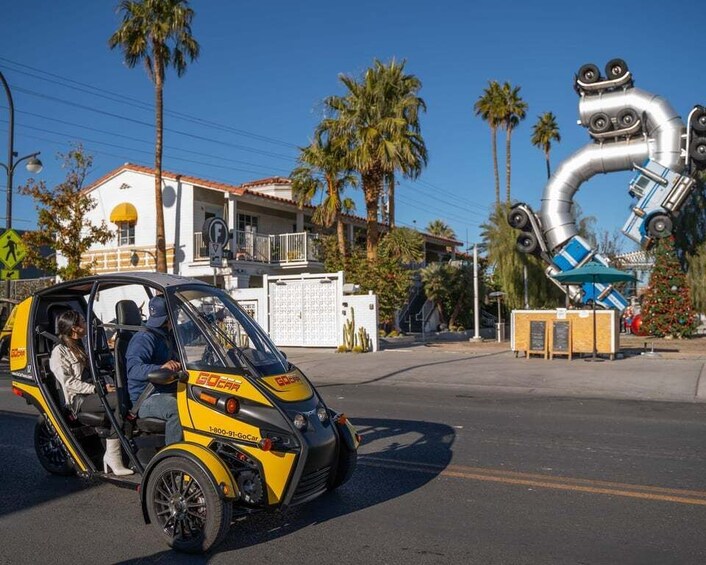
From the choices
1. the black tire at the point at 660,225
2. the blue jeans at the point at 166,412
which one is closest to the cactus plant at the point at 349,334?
the black tire at the point at 660,225

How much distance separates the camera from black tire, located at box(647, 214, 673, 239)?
877 inches

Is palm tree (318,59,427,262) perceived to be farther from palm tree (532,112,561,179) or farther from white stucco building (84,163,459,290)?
palm tree (532,112,561,179)

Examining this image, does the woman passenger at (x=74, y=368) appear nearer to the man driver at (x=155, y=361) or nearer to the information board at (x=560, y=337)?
the man driver at (x=155, y=361)

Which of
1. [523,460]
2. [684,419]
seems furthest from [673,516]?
[684,419]

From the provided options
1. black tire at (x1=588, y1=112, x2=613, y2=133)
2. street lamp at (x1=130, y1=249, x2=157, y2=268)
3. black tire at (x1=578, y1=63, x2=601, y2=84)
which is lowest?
street lamp at (x1=130, y1=249, x2=157, y2=268)

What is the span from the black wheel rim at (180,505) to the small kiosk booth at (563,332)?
15.0 m

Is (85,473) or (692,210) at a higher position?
(692,210)

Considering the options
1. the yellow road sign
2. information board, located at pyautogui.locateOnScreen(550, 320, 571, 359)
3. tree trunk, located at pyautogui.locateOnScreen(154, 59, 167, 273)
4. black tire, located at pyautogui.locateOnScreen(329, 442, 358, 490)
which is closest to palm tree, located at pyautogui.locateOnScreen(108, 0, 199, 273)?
tree trunk, located at pyautogui.locateOnScreen(154, 59, 167, 273)

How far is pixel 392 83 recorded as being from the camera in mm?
26969

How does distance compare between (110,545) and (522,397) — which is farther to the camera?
(522,397)

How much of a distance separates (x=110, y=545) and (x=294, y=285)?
1884 cm

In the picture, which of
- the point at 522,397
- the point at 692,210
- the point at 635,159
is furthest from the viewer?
the point at 692,210

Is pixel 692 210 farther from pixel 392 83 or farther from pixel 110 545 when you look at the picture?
pixel 110 545

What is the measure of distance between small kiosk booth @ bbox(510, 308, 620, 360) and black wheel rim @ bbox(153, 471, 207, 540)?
49.2ft
